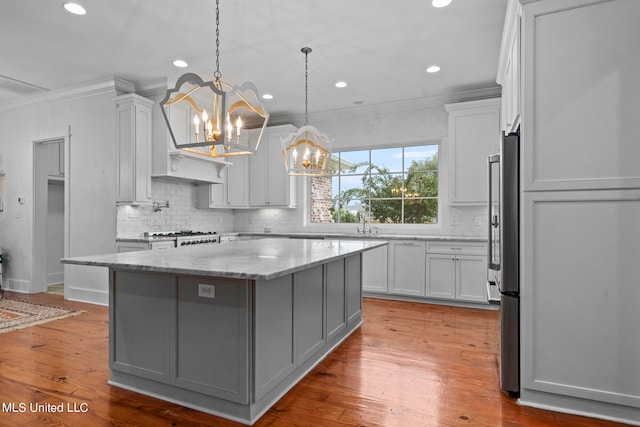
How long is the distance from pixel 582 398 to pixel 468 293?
8.18ft

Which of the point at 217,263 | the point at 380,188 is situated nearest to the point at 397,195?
the point at 380,188

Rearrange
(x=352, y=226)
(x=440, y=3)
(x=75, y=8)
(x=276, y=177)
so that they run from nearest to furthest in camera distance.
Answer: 1. (x=440, y=3)
2. (x=75, y=8)
3. (x=352, y=226)
4. (x=276, y=177)

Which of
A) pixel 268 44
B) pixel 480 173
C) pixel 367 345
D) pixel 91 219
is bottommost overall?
pixel 367 345

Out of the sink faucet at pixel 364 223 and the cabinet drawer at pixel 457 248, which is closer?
the cabinet drawer at pixel 457 248

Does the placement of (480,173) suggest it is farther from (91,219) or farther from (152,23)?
(91,219)

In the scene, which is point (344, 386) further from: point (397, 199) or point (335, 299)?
point (397, 199)

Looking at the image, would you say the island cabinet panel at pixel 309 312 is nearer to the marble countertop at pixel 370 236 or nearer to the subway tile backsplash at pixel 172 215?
the marble countertop at pixel 370 236

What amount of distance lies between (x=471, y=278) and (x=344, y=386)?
2.74 meters

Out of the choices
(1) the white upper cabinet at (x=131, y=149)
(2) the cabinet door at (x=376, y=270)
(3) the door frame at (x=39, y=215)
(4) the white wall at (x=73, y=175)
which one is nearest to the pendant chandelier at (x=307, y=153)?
(2) the cabinet door at (x=376, y=270)

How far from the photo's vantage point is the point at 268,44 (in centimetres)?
376

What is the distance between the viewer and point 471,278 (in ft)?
15.4

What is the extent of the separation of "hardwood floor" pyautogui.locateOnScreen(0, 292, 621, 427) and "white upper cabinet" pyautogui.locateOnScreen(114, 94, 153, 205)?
5.41 ft

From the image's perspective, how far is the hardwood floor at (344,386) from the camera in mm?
2166

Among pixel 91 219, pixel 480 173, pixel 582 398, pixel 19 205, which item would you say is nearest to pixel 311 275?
pixel 582 398
